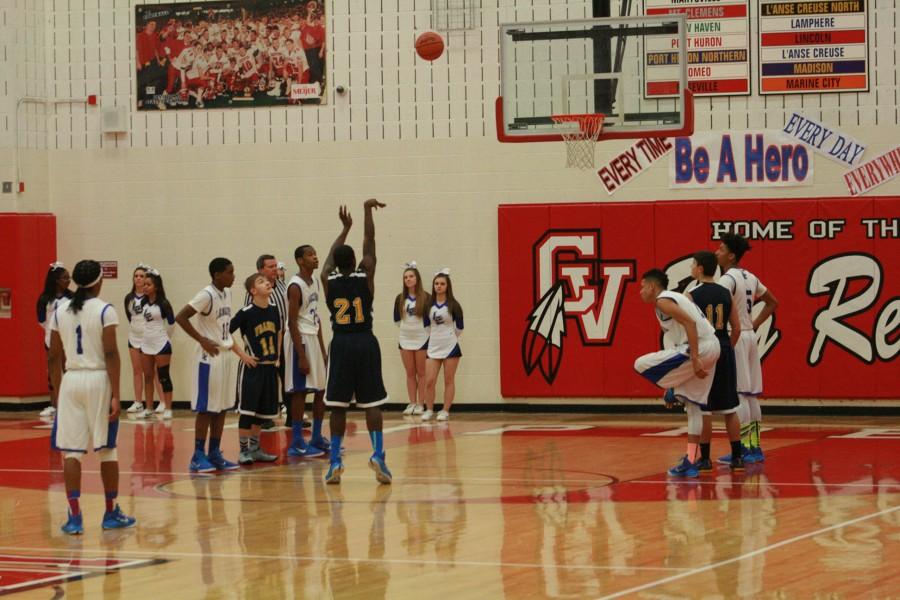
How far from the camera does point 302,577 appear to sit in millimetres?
8398

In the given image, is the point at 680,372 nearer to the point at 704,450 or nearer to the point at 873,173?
the point at 704,450

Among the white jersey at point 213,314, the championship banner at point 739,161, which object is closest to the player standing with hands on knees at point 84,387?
the white jersey at point 213,314

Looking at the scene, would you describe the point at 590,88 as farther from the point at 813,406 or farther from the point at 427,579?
the point at 427,579

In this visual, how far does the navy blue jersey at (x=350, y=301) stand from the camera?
12461 mm

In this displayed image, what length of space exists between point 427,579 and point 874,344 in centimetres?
1220

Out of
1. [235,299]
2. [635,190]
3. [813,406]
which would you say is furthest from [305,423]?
[813,406]

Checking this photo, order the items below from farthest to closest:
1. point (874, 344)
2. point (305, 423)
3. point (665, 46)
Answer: point (874, 344)
point (305, 423)
point (665, 46)

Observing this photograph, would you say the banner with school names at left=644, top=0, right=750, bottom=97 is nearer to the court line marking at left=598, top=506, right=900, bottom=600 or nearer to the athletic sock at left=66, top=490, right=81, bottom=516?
the court line marking at left=598, top=506, right=900, bottom=600

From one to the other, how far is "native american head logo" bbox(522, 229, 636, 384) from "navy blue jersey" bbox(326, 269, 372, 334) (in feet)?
25.4

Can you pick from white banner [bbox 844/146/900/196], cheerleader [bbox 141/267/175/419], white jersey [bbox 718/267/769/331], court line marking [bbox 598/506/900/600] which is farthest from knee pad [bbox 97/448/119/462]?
white banner [bbox 844/146/900/196]

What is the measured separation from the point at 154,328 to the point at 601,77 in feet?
26.0

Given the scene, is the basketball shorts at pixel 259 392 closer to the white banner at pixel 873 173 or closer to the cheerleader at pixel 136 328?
the cheerleader at pixel 136 328

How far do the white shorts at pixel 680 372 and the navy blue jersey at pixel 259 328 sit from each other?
149 inches

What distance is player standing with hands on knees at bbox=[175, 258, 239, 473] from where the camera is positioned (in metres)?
13.4
